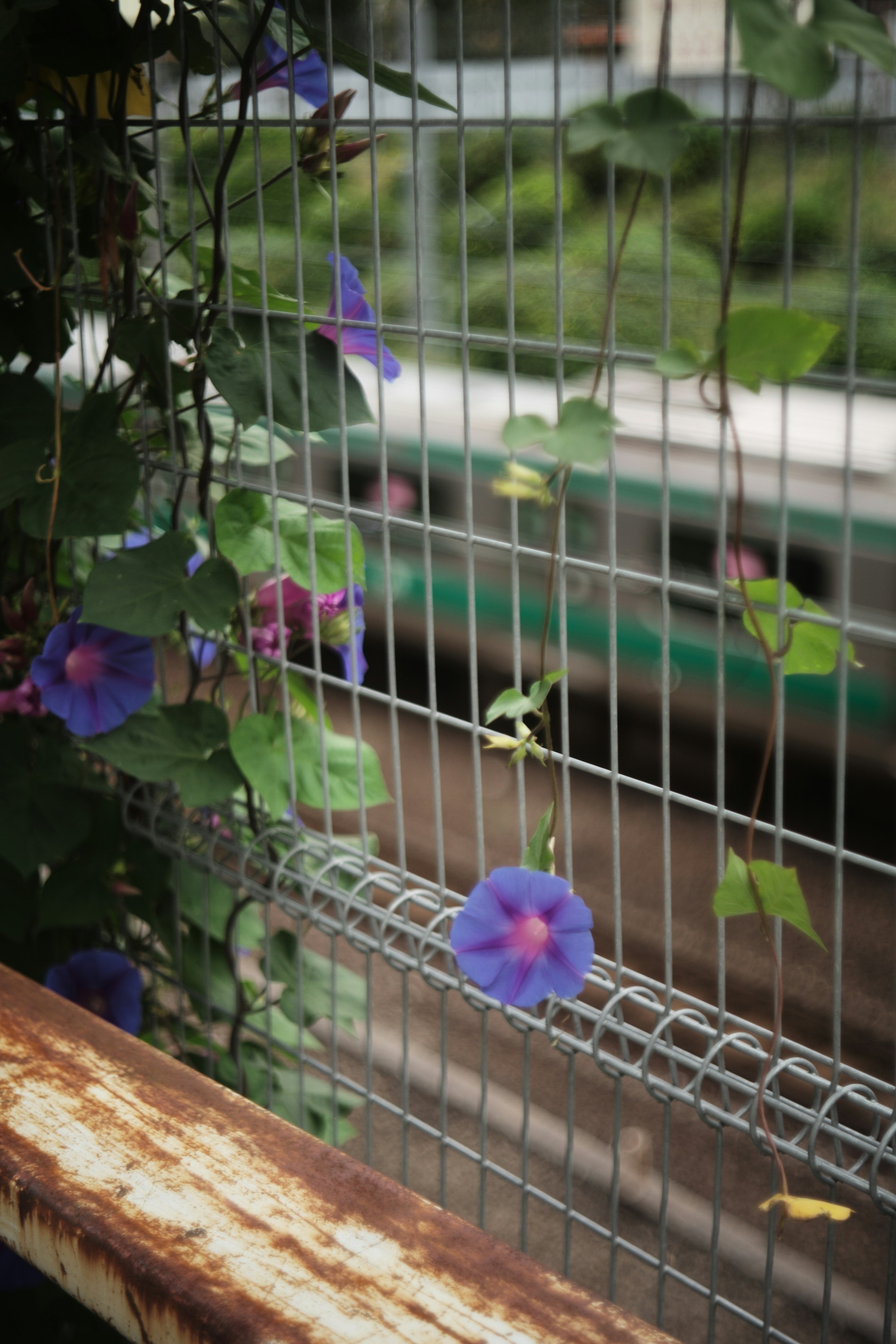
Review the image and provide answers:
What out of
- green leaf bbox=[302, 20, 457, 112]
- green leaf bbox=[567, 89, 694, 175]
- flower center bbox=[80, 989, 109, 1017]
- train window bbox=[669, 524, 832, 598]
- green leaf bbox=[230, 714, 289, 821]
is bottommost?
train window bbox=[669, 524, 832, 598]

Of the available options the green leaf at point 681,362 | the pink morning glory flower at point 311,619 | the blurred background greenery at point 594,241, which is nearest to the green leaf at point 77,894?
the pink morning glory flower at point 311,619

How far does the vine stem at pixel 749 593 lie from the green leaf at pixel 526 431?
0.30ft

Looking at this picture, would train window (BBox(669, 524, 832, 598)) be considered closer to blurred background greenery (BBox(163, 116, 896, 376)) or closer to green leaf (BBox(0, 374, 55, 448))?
blurred background greenery (BBox(163, 116, 896, 376))

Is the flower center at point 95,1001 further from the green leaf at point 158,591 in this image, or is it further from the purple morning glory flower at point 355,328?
the purple morning glory flower at point 355,328

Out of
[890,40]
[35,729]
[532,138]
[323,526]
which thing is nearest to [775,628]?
[890,40]

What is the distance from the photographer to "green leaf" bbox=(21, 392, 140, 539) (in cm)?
99

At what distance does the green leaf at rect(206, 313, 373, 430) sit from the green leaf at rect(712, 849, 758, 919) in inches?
16.8

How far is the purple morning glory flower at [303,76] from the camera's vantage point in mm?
927

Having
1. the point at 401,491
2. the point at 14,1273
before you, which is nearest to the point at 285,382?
the point at 14,1273

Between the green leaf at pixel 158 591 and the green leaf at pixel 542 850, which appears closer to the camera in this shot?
the green leaf at pixel 542 850

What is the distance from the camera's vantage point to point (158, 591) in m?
0.98

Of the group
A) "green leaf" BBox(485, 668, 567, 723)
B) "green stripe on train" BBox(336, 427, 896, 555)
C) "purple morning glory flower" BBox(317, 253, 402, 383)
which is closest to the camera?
A: "green leaf" BBox(485, 668, 567, 723)

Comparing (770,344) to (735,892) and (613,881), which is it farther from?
(613,881)

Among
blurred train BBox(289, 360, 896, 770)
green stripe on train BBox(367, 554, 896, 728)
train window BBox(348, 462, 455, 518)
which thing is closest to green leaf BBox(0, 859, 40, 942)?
blurred train BBox(289, 360, 896, 770)
